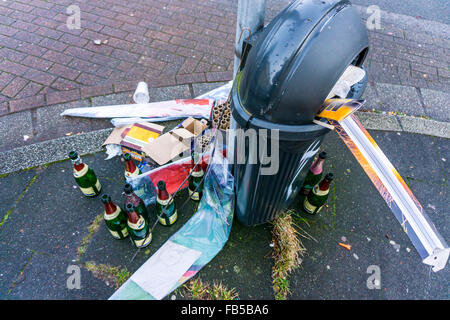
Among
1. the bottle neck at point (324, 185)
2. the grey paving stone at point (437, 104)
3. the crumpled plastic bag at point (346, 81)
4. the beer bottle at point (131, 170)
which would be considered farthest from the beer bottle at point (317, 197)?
the grey paving stone at point (437, 104)

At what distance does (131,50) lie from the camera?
12.7ft

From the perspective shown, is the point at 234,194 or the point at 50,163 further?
the point at 50,163

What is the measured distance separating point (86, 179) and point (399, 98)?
3.72m

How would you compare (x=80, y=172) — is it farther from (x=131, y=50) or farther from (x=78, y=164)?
(x=131, y=50)

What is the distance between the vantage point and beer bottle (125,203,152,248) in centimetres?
199

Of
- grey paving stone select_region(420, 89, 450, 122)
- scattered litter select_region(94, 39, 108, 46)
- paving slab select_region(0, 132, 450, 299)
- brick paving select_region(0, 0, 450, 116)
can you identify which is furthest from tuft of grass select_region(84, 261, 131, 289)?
grey paving stone select_region(420, 89, 450, 122)

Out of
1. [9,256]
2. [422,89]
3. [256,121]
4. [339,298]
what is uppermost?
[256,121]

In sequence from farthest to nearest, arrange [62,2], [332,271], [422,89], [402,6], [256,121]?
[402,6] < [62,2] < [422,89] < [332,271] < [256,121]

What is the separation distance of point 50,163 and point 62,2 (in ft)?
10.9

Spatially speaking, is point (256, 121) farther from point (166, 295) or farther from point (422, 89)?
point (422, 89)

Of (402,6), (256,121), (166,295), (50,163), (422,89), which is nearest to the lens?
(256,121)
